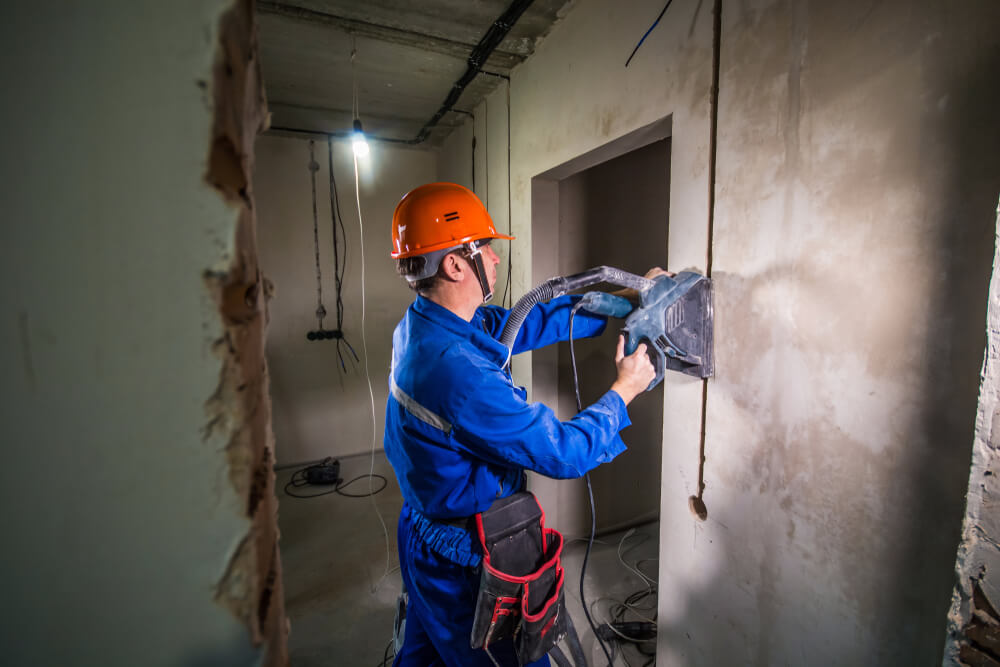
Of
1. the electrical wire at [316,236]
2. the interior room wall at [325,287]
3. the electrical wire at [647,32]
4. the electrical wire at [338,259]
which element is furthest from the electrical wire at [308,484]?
the electrical wire at [647,32]

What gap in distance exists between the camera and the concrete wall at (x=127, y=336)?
0.27 metres

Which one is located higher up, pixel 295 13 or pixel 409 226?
pixel 295 13

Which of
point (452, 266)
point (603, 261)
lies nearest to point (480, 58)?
point (603, 261)

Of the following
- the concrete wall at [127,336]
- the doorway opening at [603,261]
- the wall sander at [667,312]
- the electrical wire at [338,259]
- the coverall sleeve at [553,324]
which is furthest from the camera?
the electrical wire at [338,259]

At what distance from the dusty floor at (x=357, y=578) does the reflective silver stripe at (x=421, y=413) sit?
1.36m

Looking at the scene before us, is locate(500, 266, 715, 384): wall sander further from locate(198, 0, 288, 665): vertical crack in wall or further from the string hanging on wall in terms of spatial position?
the string hanging on wall

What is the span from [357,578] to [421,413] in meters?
1.74

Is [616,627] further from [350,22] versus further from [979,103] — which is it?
[350,22]

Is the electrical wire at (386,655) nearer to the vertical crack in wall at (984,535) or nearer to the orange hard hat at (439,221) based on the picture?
the orange hard hat at (439,221)

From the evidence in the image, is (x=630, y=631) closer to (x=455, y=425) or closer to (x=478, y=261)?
(x=455, y=425)

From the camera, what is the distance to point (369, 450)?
12.8ft

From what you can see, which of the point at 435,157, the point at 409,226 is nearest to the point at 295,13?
the point at 409,226

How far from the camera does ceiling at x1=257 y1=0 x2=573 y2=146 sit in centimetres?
183

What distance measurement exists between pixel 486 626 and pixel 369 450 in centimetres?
306
